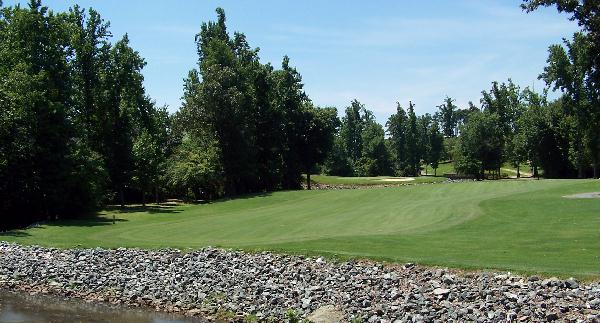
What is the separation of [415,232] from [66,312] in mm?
14023

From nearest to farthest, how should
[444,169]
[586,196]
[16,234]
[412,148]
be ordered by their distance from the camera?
[16,234] → [586,196] → [412,148] → [444,169]

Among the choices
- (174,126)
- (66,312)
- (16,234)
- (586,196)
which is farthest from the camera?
(174,126)

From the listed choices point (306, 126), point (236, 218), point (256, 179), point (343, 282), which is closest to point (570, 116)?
point (306, 126)

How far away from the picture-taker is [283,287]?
16.4 meters

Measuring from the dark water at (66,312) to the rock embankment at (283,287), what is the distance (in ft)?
1.86

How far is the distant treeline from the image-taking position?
127 ft

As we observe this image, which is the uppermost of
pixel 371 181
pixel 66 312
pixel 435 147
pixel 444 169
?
pixel 435 147

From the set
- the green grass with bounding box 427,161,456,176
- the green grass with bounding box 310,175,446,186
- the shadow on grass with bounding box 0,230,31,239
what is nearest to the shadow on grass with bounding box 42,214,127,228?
the shadow on grass with bounding box 0,230,31,239

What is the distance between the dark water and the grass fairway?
6007mm

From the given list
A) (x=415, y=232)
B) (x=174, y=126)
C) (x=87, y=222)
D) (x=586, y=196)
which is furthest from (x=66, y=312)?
(x=174, y=126)

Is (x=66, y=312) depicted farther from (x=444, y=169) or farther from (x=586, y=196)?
(x=444, y=169)

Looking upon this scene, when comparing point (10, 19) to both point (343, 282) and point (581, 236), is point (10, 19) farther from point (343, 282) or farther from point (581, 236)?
point (581, 236)

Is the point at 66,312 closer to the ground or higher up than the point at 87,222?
closer to the ground

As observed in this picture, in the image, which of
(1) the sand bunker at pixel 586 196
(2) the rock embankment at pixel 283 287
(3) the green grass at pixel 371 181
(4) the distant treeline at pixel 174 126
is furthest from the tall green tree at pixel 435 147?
(2) the rock embankment at pixel 283 287
